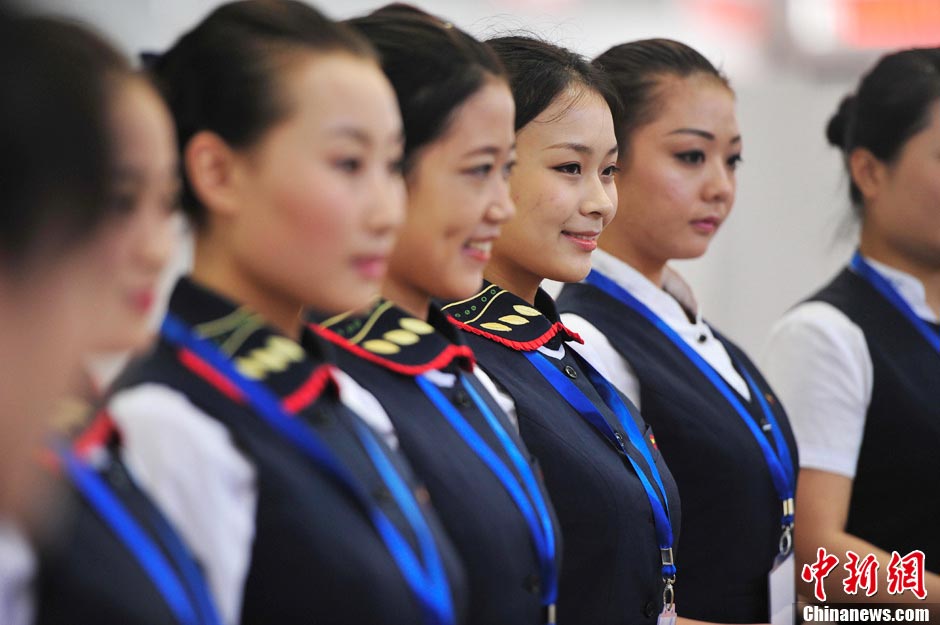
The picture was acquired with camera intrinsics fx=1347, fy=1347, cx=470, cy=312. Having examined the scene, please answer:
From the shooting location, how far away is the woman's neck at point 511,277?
7.29ft

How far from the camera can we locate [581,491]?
201 centimetres

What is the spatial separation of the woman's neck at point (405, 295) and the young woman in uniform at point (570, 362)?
223mm

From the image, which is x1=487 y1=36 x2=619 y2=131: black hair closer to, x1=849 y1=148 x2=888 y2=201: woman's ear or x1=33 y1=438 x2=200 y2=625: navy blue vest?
x1=849 y1=148 x2=888 y2=201: woman's ear

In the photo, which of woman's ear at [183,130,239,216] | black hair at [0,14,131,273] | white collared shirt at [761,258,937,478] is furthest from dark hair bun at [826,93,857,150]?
black hair at [0,14,131,273]

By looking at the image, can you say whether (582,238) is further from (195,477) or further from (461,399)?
(195,477)

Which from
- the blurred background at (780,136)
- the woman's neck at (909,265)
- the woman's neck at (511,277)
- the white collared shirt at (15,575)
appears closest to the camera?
the white collared shirt at (15,575)

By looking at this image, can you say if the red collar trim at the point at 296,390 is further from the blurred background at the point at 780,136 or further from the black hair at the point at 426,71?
the blurred background at the point at 780,136

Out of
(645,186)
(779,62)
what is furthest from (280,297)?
(779,62)

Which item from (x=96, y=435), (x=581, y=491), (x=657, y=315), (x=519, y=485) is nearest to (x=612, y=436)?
(x=581, y=491)

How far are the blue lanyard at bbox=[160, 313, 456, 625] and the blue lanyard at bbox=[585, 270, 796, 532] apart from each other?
110 centimetres

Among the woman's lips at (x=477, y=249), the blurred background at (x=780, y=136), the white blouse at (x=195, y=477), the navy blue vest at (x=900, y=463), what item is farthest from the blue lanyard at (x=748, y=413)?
the blurred background at (x=780, y=136)

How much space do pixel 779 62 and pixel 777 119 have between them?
3.83 feet

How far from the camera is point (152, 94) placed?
3.98ft

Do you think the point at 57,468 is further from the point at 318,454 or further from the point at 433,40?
the point at 433,40
